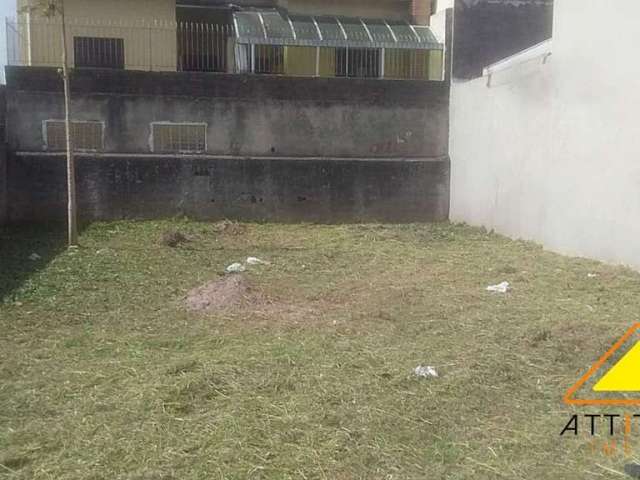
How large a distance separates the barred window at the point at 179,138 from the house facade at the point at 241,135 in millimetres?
19

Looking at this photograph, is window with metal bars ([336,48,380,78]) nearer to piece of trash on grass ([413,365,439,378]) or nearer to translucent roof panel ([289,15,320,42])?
translucent roof panel ([289,15,320,42])

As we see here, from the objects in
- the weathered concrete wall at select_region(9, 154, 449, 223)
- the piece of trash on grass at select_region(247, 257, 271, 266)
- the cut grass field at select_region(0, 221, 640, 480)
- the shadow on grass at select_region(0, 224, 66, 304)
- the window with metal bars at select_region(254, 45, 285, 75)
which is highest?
the window with metal bars at select_region(254, 45, 285, 75)

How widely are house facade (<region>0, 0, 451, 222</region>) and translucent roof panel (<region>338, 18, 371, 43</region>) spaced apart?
0.32 feet

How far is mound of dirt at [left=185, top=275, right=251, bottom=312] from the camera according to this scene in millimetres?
6137

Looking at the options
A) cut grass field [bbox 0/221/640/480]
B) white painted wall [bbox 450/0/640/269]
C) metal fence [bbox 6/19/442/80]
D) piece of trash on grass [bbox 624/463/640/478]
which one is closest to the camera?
piece of trash on grass [bbox 624/463/640/478]

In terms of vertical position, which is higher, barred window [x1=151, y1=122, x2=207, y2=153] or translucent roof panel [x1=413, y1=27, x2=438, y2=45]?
translucent roof panel [x1=413, y1=27, x2=438, y2=45]

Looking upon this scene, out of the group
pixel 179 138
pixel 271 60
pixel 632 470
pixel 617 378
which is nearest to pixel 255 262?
pixel 179 138

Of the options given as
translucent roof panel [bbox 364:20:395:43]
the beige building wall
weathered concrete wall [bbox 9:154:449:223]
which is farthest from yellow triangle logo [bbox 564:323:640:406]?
the beige building wall

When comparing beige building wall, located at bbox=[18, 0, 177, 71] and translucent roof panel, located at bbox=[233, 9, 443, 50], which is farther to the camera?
beige building wall, located at bbox=[18, 0, 177, 71]

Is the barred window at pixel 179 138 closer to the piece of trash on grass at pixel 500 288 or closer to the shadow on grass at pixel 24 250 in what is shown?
the shadow on grass at pixel 24 250

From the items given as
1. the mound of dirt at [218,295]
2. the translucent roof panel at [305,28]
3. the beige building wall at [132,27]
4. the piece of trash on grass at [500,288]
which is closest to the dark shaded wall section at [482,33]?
the translucent roof panel at [305,28]

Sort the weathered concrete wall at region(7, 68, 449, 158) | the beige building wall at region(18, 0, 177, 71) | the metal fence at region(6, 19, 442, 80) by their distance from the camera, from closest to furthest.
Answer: the weathered concrete wall at region(7, 68, 449, 158) < the metal fence at region(6, 19, 442, 80) < the beige building wall at region(18, 0, 177, 71)

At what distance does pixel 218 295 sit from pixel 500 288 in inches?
117

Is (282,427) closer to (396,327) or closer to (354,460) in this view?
(354,460)
